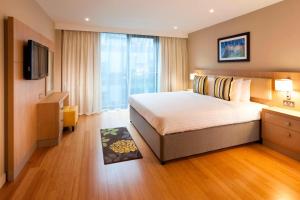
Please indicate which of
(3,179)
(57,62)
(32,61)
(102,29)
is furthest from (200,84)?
(3,179)

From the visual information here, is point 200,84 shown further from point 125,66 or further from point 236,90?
point 125,66

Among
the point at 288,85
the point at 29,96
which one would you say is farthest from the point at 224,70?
the point at 29,96

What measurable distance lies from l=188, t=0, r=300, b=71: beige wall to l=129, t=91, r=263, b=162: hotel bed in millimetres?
916

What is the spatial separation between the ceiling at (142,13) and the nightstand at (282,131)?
1.95 m

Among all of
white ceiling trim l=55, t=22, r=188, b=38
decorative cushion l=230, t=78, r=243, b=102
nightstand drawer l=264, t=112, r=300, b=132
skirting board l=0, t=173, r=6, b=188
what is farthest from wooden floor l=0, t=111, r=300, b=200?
white ceiling trim l=55, t=22, r=188, b=38

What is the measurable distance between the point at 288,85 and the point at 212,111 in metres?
1.27

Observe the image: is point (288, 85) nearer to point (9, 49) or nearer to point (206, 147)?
point (206, 147)

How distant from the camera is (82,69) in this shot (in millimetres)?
5188

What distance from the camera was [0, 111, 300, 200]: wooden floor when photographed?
6.56ft

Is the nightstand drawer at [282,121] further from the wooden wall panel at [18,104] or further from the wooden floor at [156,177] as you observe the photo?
the wooden wall panel at [18,104]

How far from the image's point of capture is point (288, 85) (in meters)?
2.92

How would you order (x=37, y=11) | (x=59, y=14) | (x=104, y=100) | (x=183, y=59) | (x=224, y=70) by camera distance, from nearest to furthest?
(x=37, y=11) < (x=59, y=14) < (x=224, y=70) < (x=104, y=100) < (x=183, y=59)

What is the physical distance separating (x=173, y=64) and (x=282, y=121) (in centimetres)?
379

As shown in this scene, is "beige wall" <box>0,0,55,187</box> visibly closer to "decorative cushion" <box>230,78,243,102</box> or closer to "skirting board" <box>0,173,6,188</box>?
"skirting board" <box>0,173,6,188</box>
